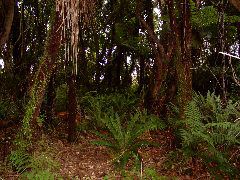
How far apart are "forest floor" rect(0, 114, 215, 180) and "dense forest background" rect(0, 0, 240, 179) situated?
96 mm

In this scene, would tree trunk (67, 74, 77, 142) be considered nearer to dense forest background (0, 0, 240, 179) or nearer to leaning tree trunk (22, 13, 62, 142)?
dense forest background (0, 0, 240, 179)

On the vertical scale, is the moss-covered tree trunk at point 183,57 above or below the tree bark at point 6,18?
below

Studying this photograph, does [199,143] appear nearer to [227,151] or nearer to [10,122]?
[227,151]

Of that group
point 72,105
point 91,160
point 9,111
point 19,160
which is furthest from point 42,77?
point 9,111

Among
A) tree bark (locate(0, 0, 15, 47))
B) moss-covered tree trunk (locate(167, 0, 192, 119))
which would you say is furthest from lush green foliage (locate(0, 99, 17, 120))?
moss-covered tree trunk (locate(167, 0, 192, 119))

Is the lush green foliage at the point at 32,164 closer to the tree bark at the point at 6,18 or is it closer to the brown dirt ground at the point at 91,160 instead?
the brown dirt ground at the point at 91,160

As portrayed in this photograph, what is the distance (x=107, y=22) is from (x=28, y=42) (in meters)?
3.53

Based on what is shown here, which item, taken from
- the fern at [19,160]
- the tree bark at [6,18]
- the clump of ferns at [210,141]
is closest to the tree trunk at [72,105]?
the fern at [19,160]

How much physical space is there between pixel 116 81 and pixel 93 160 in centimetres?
606

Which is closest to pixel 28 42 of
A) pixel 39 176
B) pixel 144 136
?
pixel 144 136

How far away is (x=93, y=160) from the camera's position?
16.6ft

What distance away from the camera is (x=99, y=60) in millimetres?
10227

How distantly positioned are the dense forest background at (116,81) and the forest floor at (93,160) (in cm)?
10

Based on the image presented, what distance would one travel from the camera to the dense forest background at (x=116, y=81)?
4.36 m
